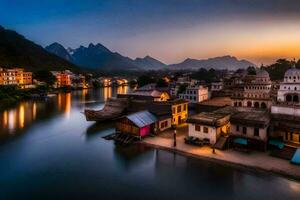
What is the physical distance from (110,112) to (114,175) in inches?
782

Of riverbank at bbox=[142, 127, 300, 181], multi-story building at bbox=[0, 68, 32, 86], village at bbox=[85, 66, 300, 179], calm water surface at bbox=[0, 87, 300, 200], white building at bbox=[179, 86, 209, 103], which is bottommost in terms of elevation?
calm water surface at bbox=[0, 87, 300, 200]

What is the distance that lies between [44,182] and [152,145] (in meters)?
10.5

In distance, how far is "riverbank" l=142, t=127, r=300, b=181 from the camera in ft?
54.5

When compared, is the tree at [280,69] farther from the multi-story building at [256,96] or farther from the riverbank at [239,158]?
the riverbank at [239,158]

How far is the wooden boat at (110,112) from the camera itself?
34.6m

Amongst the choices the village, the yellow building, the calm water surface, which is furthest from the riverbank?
the yellow building

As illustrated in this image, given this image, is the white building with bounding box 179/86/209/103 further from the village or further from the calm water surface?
the calm water surface

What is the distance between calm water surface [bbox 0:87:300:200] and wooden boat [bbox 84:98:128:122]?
823 cm

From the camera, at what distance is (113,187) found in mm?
15727

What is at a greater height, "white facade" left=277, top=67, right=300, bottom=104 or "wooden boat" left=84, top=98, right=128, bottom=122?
"white facade" left=277, top=67, right=300, bottom=104

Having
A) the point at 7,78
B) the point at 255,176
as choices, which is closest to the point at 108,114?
the point at 255,176

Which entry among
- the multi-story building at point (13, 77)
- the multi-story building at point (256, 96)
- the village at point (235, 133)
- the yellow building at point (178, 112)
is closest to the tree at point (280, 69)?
the multi-story building at point (256, 96)

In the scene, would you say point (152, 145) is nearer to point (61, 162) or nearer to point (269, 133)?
point (61, 162)

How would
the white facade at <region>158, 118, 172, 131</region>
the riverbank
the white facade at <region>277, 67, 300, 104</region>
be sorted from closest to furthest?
1. the riverbank
2. the white facade at <region>158, 118, 172, 131</region>
3. the white facade at <region>277, 67, 300, 104</region>
